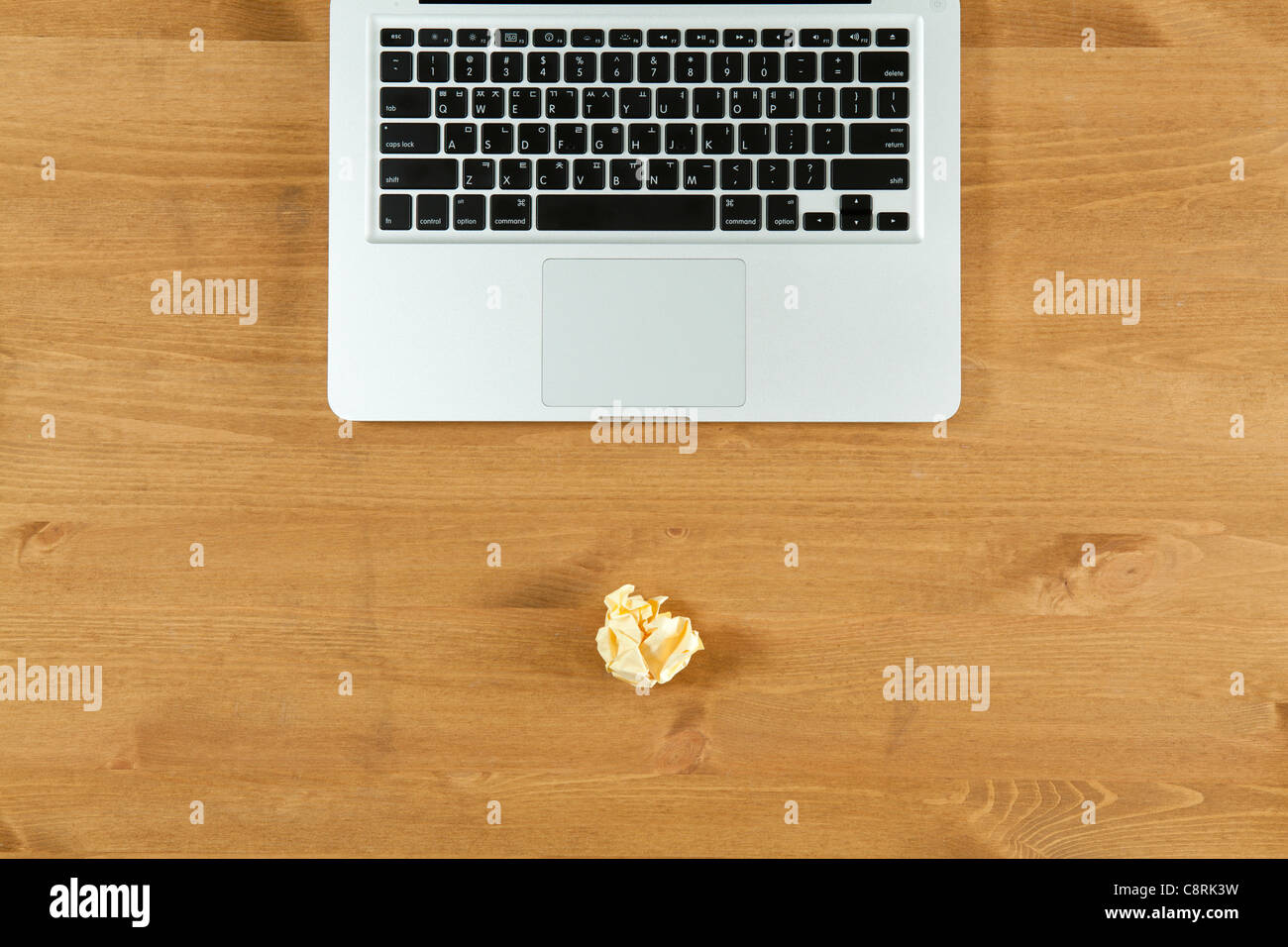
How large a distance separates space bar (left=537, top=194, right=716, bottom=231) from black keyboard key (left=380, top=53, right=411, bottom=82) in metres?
0.16

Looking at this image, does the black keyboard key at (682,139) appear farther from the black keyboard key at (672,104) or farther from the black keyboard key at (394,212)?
the black keyboard key at (394,212)

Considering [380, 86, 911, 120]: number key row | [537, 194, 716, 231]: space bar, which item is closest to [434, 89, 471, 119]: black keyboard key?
[380, 86, 911, 120]: number key row

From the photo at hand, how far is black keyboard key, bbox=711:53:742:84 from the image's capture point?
2.02ft

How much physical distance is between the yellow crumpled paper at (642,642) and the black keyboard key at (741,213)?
0.32 meters

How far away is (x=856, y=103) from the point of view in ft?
2.00

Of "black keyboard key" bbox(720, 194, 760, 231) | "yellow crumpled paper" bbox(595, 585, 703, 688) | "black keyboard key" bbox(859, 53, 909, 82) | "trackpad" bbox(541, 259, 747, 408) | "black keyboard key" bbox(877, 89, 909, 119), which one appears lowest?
"yellow crumpled paper" bbox(595, 585, 703, 688)

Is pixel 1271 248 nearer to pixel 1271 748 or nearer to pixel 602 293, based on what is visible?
pixel 1271 748

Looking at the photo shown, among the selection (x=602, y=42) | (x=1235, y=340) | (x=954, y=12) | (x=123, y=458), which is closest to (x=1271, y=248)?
(x=1235, y=340)

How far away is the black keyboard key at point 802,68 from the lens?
613 mm

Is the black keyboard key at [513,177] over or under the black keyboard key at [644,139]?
under

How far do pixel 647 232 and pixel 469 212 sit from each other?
0.15 meters

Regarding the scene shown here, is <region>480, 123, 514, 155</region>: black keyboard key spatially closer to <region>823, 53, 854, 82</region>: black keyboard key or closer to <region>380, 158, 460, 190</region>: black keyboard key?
<region>380, 158, 460, 190</region>: black keyboard key

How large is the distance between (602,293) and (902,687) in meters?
0.43

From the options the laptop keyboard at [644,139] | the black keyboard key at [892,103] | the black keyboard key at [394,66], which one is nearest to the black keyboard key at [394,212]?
the laptop keyboard at [644,139]
